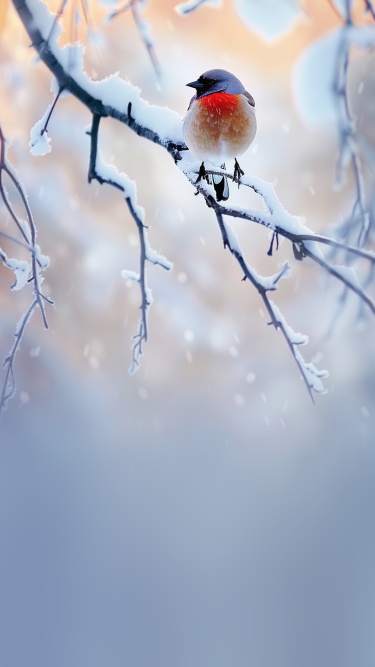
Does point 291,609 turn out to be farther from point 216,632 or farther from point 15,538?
point 15,538

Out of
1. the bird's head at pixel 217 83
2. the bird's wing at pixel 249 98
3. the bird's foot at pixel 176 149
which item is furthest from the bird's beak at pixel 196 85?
the bird's foot at pixel 176 149

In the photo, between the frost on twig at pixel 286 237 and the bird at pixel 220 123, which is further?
the bird at pixel 220 123

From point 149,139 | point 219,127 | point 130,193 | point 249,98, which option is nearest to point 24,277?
point 130,193

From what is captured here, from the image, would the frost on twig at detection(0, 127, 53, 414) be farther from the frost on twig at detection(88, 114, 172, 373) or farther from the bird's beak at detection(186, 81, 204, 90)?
the bird's beak at detection(186, 81, 204, 90)

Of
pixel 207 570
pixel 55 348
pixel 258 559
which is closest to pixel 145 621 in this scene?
pixel 207 570

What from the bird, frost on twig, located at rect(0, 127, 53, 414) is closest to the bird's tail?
the bird

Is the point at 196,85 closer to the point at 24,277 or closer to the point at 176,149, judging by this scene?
the point at 176,149

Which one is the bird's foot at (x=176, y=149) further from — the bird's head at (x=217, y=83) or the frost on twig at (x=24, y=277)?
the frost on twig at (x=24, y=277)
